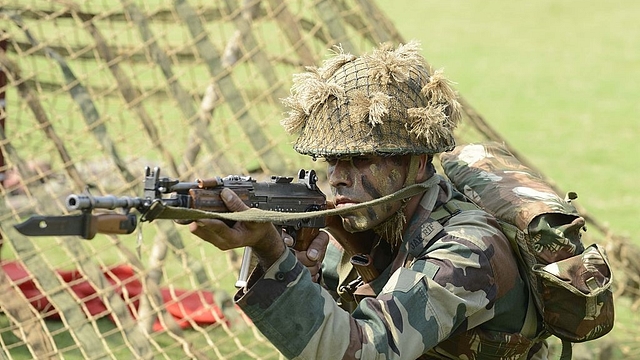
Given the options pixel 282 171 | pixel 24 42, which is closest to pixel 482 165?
pixel 282 171

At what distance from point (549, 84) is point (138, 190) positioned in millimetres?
15655

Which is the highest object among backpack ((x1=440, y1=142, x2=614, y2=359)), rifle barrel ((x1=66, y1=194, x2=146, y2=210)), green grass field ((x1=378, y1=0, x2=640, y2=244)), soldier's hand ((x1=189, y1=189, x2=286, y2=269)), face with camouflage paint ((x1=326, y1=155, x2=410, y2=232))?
rifle barrel ((x1=66, y1=194, x2=146, y2=210))

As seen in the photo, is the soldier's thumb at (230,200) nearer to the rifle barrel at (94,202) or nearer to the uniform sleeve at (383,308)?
the uniform sleeve at (383,308)

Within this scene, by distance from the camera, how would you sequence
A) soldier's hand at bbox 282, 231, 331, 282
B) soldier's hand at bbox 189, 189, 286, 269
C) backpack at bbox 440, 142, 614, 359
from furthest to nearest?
soldier's hand at bbox 282, 231, 331, 282, backpack at bbox 440, 142, 614, 359, soldier's hand at bbox 189, 189, 286, 269

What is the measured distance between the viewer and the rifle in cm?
282

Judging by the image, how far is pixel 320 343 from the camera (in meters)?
3.35

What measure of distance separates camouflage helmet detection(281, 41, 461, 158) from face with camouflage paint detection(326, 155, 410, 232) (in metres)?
0.07

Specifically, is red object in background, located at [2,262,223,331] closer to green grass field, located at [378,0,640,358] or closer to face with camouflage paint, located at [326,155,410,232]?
green grass field, located at [378,0,640,358]

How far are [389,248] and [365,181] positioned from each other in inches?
16.3

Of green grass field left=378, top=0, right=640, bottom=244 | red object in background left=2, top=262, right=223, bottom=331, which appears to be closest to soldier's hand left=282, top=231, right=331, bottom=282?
red object in background left=2, top=262, right=223, bottom=331

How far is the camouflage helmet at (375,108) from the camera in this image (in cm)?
378

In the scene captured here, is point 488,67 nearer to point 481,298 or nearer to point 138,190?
point 138,190

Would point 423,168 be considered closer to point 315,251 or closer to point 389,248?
point 389,248

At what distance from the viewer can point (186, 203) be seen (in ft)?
10.4
